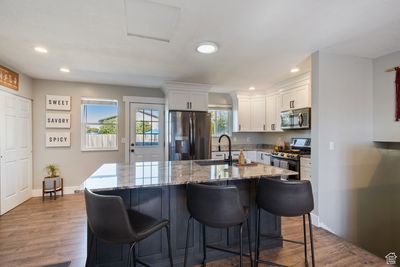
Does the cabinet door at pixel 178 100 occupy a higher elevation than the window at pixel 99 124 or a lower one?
higher

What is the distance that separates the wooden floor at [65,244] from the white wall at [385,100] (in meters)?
1.73

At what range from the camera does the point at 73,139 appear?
4355 mm

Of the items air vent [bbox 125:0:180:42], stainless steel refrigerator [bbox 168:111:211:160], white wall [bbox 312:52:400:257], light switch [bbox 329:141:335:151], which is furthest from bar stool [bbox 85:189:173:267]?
stainless steel refrigerator [bbox 168:111:211:160]

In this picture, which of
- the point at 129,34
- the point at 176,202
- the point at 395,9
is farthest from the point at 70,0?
the point at 395,9

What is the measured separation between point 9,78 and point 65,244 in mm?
2883

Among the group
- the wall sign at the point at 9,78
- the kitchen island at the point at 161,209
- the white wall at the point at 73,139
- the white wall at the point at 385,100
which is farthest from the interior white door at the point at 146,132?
the white wall at the point at 385,100

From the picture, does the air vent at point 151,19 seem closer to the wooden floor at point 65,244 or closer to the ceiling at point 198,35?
the ceiling at point 198,35

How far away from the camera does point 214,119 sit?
5.68m

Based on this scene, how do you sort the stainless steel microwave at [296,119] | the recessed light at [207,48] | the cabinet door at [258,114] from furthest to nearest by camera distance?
the cabinet door at [258,114]
the stainless steel microwave at [296,119]
the recessed light at [207,48]

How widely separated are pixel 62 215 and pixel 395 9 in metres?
4.86

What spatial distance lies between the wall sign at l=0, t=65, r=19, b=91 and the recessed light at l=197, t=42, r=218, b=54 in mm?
3117

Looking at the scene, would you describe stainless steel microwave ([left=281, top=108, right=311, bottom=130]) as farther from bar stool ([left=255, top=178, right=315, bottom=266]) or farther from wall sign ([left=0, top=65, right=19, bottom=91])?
wall sign ([left=0, top=65, right=19, bottom=91])

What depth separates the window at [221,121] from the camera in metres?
5.67

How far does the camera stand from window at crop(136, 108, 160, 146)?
4730mm
